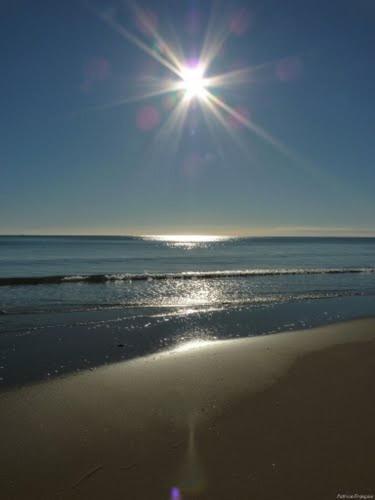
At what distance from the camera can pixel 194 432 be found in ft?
15.8

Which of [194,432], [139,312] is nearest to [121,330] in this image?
[139,312]

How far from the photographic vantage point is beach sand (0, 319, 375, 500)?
3.79 metres

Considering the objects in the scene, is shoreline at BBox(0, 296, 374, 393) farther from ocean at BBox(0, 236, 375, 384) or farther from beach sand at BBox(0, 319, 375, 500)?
beach sand at BBox(0, 319, 375, 500)

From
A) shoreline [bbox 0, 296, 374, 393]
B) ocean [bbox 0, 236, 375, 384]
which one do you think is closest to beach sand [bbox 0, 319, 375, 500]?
shoreline [bbox 0, 296, 374, 393]

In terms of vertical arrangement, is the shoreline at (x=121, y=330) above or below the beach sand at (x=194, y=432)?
above

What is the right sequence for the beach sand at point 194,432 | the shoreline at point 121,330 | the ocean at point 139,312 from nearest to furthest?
the beach sand at point 194,432, the shoreline at point 121,330, the ocean at point 139,312

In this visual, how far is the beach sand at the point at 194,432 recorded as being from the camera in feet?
12.4

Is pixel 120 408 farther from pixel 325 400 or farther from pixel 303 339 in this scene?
pixel 303 339

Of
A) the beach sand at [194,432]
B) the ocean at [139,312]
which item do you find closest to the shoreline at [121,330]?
the ocean at [139,312]

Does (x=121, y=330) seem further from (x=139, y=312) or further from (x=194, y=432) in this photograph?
(x=194, y=432)

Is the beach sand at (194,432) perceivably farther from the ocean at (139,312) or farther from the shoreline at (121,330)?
the ocean at (139,312)

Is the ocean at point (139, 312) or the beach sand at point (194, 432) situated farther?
the ocean at point (139, 312)

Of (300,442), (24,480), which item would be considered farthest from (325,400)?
(24,480)

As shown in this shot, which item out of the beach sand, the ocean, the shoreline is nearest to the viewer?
the beach sand
